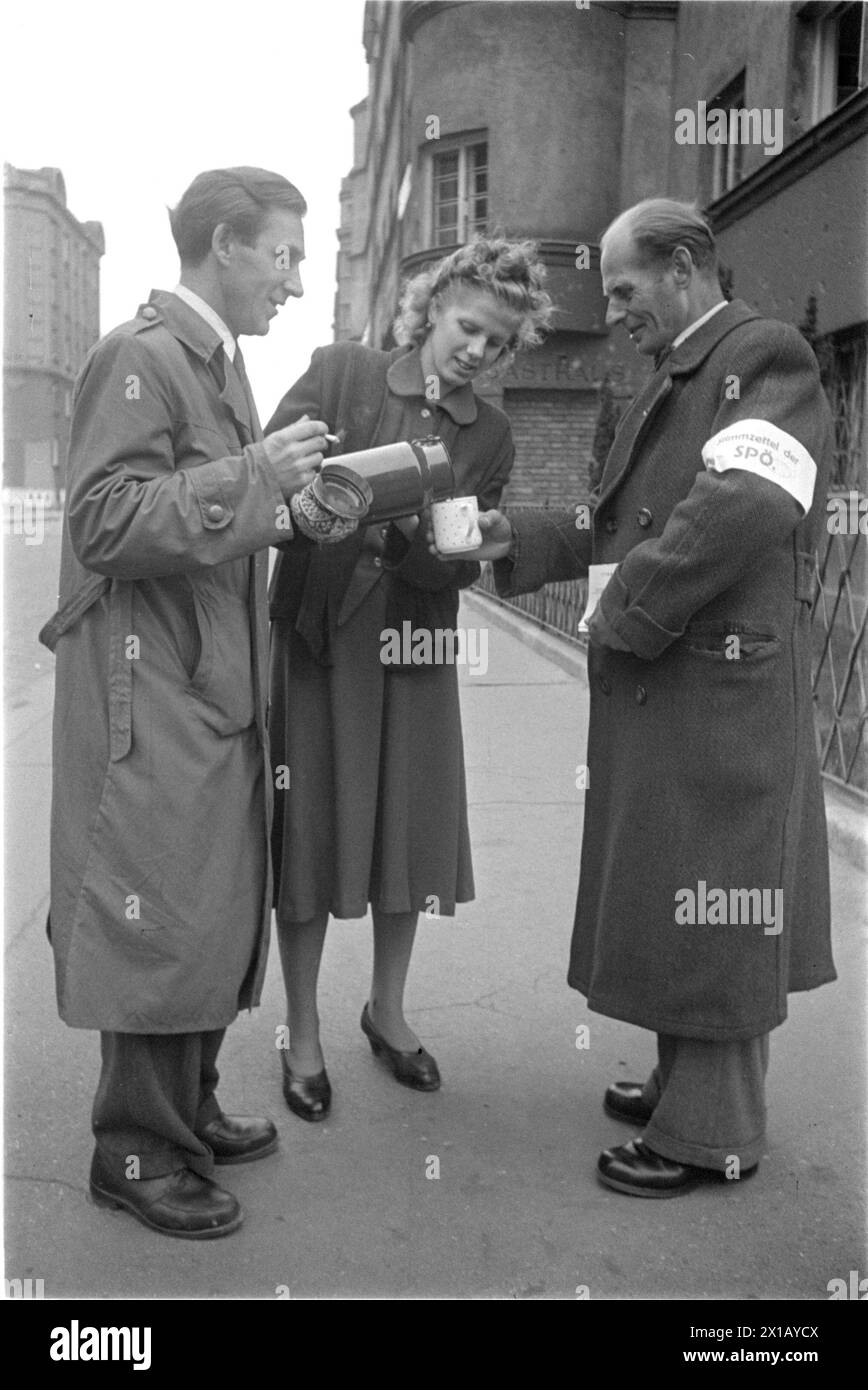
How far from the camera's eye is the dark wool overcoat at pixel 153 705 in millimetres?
2480

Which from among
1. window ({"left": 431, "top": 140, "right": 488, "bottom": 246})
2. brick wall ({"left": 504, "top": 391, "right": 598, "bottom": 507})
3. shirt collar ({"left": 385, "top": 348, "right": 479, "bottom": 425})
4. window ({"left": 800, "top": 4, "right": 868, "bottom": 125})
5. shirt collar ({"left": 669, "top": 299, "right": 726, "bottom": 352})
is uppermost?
window ({"left": 431, "top": 140, "right": 488, "bottom": 246})

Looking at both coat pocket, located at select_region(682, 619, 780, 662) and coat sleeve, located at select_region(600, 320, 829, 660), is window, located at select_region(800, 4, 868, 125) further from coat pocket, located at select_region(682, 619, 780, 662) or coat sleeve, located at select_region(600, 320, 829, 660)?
coat pocket, located at select_region(682, 619, 780, 662)

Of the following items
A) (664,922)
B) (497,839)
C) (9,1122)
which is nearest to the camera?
(664,922)

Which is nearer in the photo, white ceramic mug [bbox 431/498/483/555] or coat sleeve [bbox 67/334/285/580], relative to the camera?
coat sleeve [bbox 67/334/285/580]

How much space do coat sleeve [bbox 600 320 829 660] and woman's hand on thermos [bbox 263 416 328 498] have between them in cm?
69

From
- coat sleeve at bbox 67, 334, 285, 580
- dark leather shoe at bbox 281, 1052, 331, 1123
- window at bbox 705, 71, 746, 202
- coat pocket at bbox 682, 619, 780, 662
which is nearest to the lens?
coat sleeve at bbox 67, 334, 285, 580

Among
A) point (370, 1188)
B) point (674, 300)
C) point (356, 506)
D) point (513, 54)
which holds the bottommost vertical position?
point (370, 1188)

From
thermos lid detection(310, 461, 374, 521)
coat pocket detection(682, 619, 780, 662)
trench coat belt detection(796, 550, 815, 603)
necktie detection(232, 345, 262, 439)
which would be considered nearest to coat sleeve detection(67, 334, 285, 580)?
thermos lid detection(310, 461, 374, 521)

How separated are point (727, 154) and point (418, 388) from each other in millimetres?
11324

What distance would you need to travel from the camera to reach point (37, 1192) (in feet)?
9.54

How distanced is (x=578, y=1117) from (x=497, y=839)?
101 inches

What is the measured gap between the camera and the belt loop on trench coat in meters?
2.54

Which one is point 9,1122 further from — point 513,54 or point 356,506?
point 513,54

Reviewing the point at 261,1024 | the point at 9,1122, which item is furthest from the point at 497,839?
the point at 9,1122
